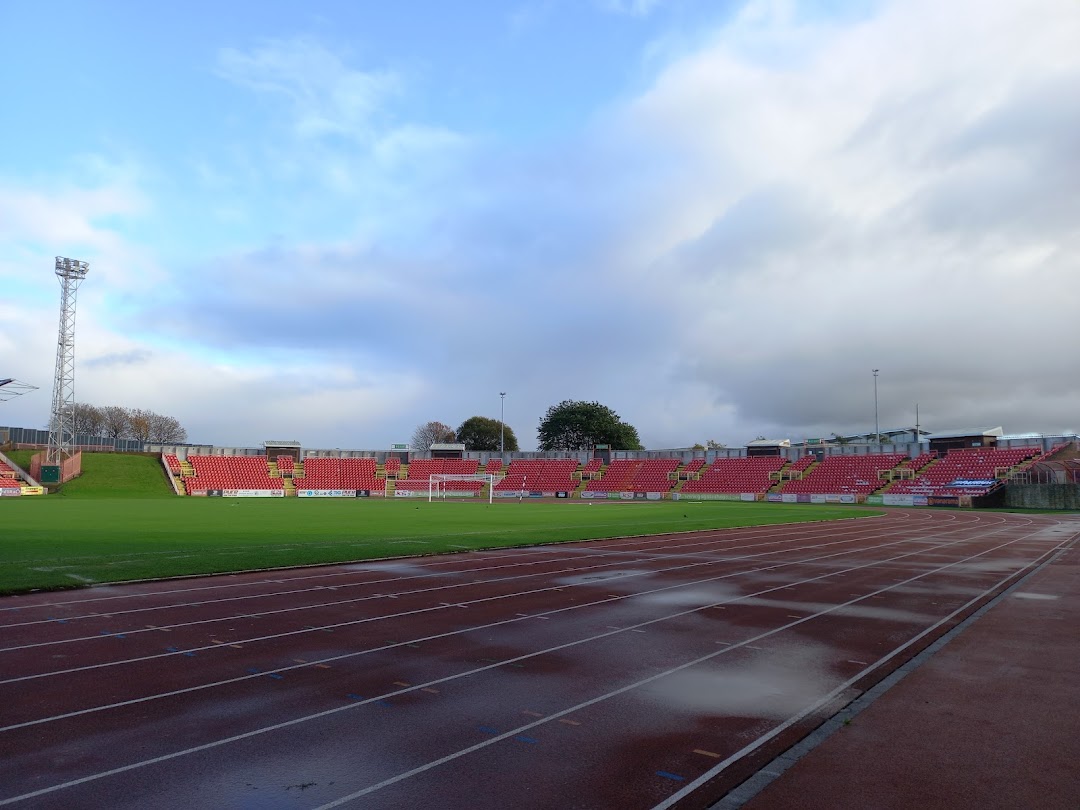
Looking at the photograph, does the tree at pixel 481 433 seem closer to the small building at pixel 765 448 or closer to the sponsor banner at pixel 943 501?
the small building at pixel 765 448

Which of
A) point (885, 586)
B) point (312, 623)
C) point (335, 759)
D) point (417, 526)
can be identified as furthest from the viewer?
point (417, 526)

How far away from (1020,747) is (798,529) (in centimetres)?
2850

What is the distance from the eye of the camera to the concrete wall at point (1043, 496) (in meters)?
53.4

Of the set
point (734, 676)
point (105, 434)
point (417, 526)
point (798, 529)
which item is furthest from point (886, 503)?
point (105, 434)

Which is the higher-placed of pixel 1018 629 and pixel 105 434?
pixel 105 434

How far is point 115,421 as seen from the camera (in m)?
114

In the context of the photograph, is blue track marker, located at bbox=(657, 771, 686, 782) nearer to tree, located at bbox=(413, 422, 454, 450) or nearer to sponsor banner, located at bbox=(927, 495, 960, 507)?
sponsor banner, located at bbox=(927, 495, 960, 507)

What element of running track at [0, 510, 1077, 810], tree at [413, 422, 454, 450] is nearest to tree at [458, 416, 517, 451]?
tree at [413, 422, 454, 450]

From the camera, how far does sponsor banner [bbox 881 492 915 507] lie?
61.8 m

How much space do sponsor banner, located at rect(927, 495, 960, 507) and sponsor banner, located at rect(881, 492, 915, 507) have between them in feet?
4.81

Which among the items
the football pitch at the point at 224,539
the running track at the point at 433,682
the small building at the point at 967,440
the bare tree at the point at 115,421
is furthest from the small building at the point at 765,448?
the bare tree at the point at 115,421

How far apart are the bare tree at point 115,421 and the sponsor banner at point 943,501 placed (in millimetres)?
117328

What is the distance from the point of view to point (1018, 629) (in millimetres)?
11562

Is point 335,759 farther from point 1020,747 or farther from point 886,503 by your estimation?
point 886,503
